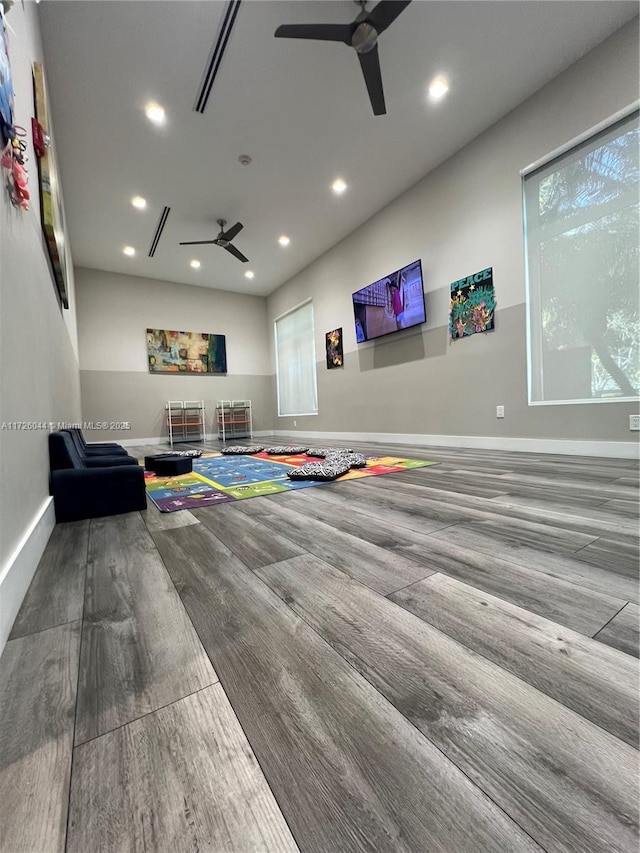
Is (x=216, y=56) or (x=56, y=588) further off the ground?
(x=216, y=56)

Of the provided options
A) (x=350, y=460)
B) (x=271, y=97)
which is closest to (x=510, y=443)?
(x=350, y=460)

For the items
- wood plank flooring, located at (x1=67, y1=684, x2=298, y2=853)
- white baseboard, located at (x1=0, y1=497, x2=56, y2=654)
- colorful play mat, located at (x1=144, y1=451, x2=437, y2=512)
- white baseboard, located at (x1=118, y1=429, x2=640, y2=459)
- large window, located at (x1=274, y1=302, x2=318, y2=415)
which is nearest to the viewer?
wood plank flooring, located at (x1=67, y1=684, x2=298, y2=853)

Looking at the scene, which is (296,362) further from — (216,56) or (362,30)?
(362,30)

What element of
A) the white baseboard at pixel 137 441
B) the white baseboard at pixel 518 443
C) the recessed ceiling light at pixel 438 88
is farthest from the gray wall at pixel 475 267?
the white baseboard at pixel 137 441

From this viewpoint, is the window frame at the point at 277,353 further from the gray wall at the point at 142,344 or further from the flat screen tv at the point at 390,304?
the flat screen tv at the point at 390,304

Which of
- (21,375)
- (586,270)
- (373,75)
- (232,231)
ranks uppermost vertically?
(232,231)

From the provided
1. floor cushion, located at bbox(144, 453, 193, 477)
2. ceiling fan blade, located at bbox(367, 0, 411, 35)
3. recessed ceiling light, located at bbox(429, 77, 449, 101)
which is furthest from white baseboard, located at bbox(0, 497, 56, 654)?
recessed ceiling light, located at bbox(429, 77, 449, 101)

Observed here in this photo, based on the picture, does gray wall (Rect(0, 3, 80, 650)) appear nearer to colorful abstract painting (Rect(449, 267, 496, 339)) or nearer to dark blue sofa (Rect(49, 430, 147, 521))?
dark blue sofa (Rect(49, 430, 147, 521))

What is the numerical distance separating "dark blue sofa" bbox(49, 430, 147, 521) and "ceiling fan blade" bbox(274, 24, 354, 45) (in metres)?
2.93

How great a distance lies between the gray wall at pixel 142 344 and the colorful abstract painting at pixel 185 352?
0.42 feet

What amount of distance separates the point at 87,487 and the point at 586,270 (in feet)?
13.0

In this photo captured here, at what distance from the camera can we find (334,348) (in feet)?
19.1

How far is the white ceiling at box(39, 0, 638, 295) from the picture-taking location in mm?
2479

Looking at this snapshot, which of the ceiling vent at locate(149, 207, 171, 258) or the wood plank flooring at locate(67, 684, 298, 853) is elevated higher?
the ceiling vent at locate(149, 207, 171, 258)
